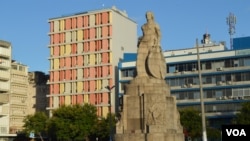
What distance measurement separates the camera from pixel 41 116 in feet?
294

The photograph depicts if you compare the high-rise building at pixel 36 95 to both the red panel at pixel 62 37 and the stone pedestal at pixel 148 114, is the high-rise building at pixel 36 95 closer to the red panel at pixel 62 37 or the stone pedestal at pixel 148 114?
the red panel at pixel 62 37

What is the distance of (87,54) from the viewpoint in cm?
10519

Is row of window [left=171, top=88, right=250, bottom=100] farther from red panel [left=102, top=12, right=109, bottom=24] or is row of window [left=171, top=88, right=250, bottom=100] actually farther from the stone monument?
the stone monument

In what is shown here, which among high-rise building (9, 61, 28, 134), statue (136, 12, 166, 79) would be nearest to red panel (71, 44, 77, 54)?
high-rise building (9, 61, 28, 134)

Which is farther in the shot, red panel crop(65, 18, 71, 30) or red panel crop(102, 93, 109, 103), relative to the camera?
red panel crop(65, 18, 71, 30)

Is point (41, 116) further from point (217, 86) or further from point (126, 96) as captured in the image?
point (126, 96)

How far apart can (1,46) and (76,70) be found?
62.9 feet

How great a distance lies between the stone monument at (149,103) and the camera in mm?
28156

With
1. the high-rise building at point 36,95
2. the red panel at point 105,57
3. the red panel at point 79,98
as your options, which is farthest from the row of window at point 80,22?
the red panel at point 79,98

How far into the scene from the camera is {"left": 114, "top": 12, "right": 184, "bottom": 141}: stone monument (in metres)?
28.2

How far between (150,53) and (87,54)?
75.5m

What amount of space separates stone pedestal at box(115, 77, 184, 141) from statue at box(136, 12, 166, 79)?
618 mm
